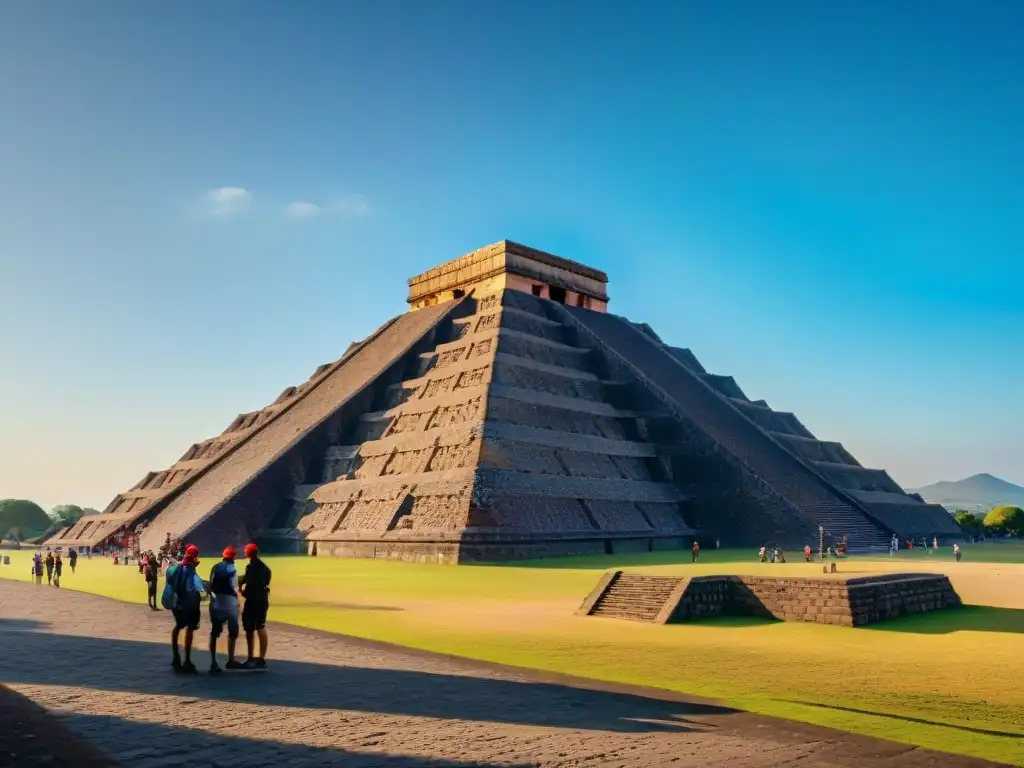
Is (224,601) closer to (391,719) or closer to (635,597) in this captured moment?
(391,719)

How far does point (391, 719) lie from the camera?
28.6 feet

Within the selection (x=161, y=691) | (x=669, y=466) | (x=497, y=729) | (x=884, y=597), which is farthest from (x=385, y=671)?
(x=669, y=466)

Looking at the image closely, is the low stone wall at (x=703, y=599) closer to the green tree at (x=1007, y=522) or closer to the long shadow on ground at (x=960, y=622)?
the long shadow on ground at (x=960, y=622)

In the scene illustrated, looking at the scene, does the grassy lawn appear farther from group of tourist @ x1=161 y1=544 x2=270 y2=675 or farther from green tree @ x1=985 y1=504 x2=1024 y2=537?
green tree @ x1=985 y1=504 x2=1024 y2=537

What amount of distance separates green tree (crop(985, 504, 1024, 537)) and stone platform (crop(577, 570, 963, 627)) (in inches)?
1822

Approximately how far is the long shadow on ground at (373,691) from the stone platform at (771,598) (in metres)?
7.65

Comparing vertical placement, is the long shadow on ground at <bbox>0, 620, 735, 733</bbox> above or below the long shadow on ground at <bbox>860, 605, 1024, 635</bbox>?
above

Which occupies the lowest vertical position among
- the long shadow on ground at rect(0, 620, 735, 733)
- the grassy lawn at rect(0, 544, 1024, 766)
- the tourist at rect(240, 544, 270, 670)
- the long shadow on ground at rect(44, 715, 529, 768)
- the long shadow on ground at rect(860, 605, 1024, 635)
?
the long shadow on ground at rect(860, 605, 1024, 635)

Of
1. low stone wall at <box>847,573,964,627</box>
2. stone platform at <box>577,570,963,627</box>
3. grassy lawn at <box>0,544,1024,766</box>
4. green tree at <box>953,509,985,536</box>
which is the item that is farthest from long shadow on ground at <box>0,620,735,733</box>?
green tree at <box>953,509,985,536</box>

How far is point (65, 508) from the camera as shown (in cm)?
10800

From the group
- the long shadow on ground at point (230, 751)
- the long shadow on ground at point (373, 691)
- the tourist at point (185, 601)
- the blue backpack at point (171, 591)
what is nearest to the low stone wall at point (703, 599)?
the long shadow on ground at point (373, 691)

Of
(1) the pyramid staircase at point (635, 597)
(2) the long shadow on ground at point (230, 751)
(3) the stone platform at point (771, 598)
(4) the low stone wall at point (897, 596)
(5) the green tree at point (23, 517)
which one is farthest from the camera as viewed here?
(5) the green tree at point (23, 517)

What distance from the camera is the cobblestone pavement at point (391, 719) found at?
7289 millimetres

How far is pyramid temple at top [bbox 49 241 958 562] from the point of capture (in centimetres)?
3884
